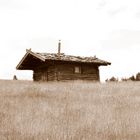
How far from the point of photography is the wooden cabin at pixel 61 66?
29.8 meters

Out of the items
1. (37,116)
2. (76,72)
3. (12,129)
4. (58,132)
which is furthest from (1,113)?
(76,72)

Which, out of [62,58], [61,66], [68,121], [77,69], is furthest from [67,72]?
[68,121]

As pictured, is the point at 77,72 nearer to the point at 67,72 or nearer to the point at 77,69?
the point at 77,69

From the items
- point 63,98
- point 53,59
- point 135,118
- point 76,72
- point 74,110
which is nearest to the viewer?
point 135,118

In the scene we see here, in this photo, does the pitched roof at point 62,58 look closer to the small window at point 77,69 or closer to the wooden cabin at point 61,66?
the wooden cabin at point 61,66

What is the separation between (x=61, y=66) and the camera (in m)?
30.4

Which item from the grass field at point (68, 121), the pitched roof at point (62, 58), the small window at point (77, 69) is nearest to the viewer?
the grass field at point (68, 121)

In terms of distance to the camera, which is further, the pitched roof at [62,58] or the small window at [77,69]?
the small window at [77,69]

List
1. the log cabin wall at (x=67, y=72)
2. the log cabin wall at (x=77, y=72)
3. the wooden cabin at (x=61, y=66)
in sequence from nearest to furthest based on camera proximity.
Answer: the wooden cabin at (x=61, y=66) < the log cabin wall at (x=67, y=72) < the log cabin wall at (x=77, y=72)

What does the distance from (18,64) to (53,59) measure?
18.2 feet

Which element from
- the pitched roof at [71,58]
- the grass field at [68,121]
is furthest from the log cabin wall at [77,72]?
the grass field at [68,121]

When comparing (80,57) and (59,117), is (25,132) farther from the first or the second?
(80,57)

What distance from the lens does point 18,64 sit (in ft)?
109

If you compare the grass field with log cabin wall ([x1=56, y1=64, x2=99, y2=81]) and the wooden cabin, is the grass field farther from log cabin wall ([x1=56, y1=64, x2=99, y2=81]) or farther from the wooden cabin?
log cabin wall ([x1=56, y1=64, x2=99, y2=81])
